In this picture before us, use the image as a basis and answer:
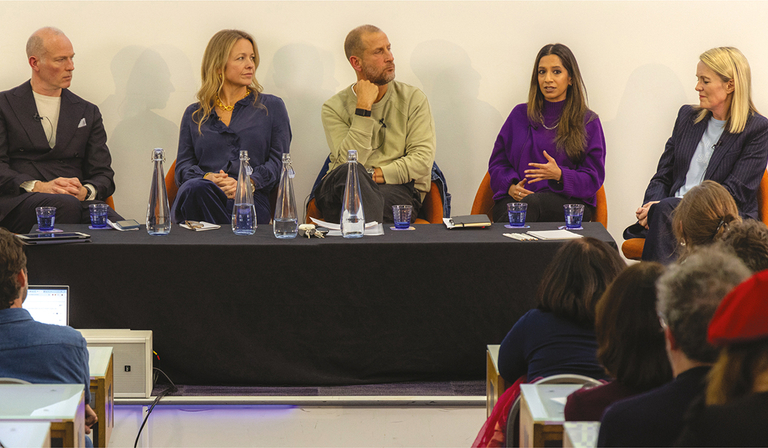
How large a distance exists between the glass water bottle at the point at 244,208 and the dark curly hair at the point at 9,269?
1.06m

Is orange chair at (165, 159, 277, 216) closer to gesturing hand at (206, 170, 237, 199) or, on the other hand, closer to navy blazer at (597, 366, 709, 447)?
gesturing hand at (206, 170, 237, 199)

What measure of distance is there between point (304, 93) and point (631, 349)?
3.49 m

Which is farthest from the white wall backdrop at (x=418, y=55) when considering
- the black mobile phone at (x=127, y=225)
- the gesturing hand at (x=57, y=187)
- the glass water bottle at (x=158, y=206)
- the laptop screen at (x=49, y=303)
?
the laptop screen at (x=49, y=303)

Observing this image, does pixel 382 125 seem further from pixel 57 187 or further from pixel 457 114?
pixel 57 187

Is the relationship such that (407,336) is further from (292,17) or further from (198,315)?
(292,17)

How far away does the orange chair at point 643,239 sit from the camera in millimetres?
3375

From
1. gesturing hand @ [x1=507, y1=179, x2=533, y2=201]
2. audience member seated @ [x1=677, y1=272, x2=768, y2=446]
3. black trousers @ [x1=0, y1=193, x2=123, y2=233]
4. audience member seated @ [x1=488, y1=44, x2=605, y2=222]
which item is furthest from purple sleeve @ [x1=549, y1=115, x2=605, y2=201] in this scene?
audience member seated @ [x1=677, y1=272, x2=768, y2=446]

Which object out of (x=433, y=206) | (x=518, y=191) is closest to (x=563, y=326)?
(x=518, y=191)

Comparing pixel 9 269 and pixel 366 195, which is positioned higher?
pixel 366 195

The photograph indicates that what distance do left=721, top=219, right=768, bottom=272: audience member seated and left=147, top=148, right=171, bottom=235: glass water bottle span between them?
5.97 ft

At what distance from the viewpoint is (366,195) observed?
9.73ft

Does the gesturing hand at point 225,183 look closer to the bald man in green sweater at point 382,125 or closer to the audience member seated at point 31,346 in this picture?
the bald man in green sweater at point 382,125

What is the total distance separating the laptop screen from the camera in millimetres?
2139

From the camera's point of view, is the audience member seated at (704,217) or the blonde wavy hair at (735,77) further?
the blonde wavy hair at (735,77)
